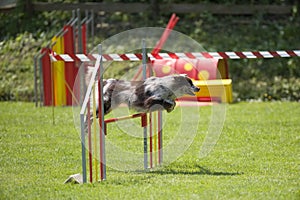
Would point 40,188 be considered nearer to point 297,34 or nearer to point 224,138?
point 224,138

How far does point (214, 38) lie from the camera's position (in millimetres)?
16531

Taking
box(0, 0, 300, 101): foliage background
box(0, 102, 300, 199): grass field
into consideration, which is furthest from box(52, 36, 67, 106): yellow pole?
box(0, 0, 300, 101): foliage background

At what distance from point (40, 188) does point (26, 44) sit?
11.0m

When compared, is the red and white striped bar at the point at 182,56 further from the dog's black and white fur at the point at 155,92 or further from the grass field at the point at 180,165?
the grass field at the point at 180,165

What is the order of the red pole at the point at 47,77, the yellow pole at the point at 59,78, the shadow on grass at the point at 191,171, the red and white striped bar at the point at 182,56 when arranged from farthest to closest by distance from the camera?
1. the red pole at the point at 47,77
2. the yellow pole at the point at 59,78
3. the red and white striped bar at the point at 182,56
4. the shadow on grass at the point at 191,171

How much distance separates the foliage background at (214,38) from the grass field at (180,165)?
2847mm

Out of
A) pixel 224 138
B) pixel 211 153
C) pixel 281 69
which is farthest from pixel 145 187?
pixel 281 69

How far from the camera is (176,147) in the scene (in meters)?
8.91

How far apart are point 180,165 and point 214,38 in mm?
9120

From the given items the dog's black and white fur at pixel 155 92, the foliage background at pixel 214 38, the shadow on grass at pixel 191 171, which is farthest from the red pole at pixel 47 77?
the shadow on grass at pixel 191 171

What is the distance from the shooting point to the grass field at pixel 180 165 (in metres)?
6.19

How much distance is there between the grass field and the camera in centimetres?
619

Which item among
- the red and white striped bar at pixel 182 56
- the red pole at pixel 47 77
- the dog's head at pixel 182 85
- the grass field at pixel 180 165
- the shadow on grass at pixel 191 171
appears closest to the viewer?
the grass field at pixel 180 165

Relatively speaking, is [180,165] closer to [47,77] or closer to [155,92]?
[155,92]
